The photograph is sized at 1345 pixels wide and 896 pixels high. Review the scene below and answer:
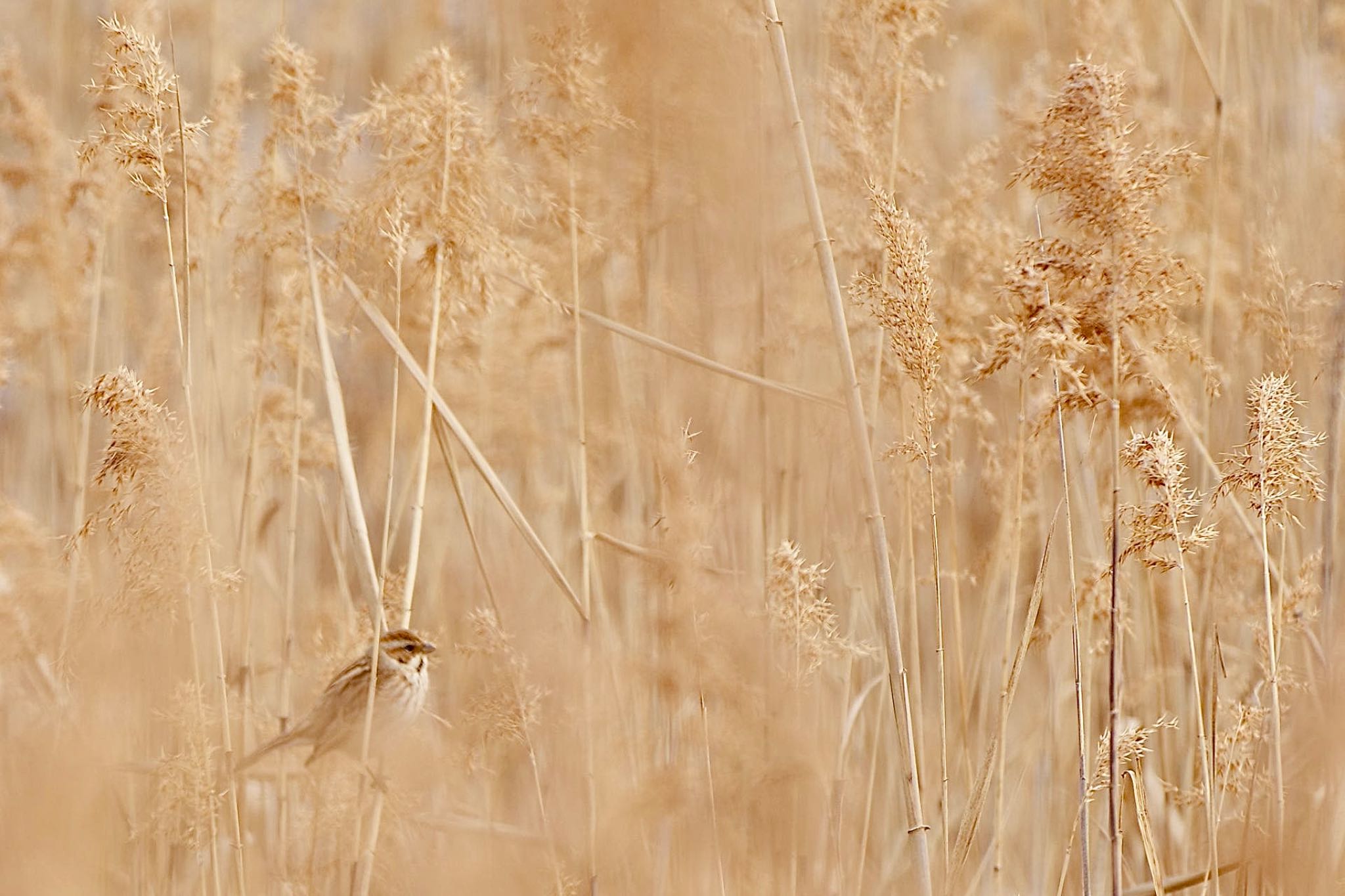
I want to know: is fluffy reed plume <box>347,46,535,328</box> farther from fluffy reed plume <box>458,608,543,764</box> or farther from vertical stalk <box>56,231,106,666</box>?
vertical stalk <box>56,231,106,666</box>

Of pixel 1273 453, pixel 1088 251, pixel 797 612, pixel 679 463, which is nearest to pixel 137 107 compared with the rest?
pixel 679 463

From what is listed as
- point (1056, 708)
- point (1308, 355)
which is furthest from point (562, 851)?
point (1308, 355)

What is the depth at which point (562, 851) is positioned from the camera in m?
1.90

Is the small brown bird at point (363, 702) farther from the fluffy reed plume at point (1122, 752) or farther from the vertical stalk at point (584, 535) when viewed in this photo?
the fluffy reed plume at point (1122, 752)

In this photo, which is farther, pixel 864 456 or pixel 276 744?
pixel 276 744

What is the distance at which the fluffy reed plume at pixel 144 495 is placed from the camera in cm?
173

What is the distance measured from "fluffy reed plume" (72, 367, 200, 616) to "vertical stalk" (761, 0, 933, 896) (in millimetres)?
863

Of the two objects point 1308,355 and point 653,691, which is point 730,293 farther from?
point 1308,355

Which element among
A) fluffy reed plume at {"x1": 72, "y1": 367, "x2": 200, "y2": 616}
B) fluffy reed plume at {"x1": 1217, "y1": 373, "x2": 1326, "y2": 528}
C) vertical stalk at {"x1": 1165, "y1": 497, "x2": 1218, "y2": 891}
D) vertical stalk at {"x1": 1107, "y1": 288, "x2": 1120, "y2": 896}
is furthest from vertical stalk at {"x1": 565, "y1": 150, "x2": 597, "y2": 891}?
fluffy reed plume at {"x1": 1217, "y1": 373, "x2": 1326, "y2": 528}

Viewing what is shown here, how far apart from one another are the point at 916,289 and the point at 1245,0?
99.0 inches

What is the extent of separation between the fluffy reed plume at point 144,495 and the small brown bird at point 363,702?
0.33 meters

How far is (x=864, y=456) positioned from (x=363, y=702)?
2.84 feet

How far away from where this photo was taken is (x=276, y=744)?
6.83 feet

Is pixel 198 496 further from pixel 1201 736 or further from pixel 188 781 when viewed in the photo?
pixel 1201 736
